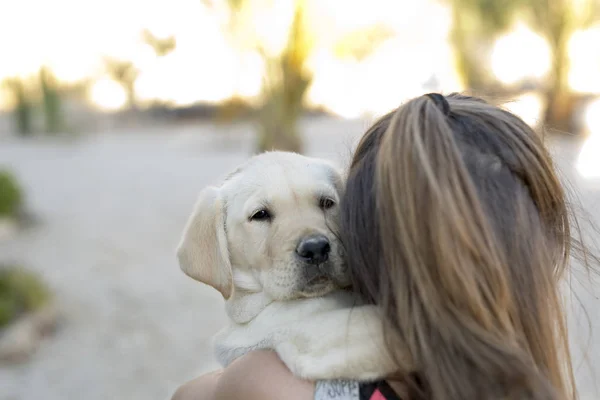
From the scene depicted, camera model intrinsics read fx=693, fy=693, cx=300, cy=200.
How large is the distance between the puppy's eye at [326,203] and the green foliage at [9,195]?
8.70m

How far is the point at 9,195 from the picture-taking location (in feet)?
33.1

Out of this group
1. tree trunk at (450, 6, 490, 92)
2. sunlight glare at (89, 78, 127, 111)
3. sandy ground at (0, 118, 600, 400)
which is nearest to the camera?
sandy ground at (0, 118, 600, 400)

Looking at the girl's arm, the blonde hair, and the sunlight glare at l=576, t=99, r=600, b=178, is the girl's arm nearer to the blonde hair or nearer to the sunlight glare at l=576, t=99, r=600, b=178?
the blonde hair

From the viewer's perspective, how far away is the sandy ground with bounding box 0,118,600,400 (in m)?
6.13

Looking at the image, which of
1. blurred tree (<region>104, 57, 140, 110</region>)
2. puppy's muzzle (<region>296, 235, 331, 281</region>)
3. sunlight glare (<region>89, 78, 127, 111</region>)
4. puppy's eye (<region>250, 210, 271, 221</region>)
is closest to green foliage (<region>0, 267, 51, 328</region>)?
puppy's eye (<region>250, 210, 271, 221</region>)

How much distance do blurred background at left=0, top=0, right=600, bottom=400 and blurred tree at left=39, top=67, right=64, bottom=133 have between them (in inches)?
2.1

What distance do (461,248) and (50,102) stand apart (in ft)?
68.6

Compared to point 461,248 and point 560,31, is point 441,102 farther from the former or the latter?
point 560,31

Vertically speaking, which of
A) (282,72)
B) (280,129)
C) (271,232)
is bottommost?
(280,129)

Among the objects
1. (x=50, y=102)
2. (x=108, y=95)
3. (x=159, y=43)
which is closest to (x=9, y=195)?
(x=50, y=102)

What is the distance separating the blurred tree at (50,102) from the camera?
20.4 metres

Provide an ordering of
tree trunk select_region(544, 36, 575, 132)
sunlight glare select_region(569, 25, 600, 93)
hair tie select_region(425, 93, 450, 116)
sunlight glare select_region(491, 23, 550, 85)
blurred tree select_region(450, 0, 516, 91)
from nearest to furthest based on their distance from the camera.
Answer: hair tie select_region(425, 93, 450, 116) < tree trunk select_region(544, 36, 575, 132) < sunlight glare select_region(569, 25, 600, 93) < sunlight glare select_region(491, 23, 550, 85) < blurred tree select_region(450, 0, 516, 91)

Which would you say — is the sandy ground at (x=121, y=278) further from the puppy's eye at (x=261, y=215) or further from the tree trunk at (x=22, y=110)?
the tree trunk at (x=22, y=110)

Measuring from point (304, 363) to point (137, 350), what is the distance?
18.0 feet
